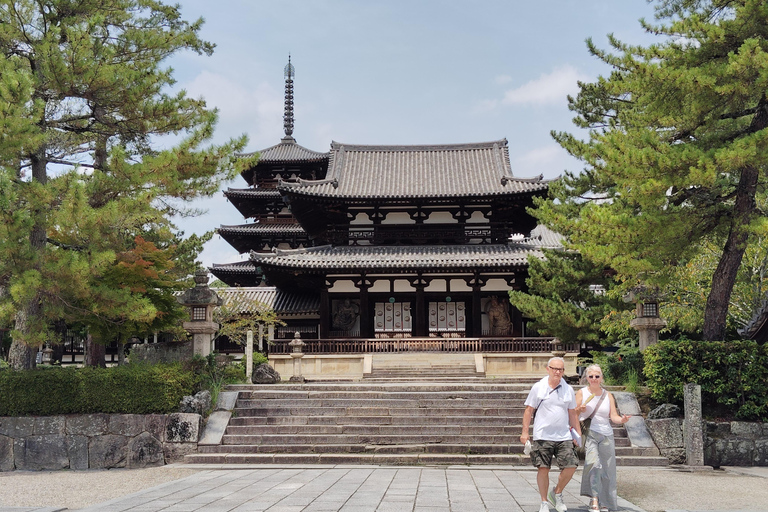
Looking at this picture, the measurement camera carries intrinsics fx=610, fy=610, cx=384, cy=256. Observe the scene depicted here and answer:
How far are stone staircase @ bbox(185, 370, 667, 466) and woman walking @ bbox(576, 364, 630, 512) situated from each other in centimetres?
415

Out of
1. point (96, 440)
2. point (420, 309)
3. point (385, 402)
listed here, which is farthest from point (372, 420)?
point (420, 309)

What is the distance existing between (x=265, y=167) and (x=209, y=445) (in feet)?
78.3

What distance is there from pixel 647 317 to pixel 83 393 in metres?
12.5

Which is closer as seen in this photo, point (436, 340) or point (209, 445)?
point (209, 445)

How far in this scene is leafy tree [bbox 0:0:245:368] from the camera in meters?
11.8

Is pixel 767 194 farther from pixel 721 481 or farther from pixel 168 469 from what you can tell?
pixel 168 469

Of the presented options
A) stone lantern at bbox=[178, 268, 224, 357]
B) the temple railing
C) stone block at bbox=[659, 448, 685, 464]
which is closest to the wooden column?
the temple railing

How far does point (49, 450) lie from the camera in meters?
12.2

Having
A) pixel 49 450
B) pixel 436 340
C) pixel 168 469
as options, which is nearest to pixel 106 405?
pixel 49 450

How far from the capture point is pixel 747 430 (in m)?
11.8

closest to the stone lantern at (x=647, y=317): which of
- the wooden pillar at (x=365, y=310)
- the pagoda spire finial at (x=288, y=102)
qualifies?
the wooden pillar at (x=365, y=310)

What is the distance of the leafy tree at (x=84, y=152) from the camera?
11789 millimetres

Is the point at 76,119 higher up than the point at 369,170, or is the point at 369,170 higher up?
the point at 369,170

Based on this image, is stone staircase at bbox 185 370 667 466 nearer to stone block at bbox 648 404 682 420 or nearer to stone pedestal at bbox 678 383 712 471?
stone pedestal at bbox 678 383 712 471
